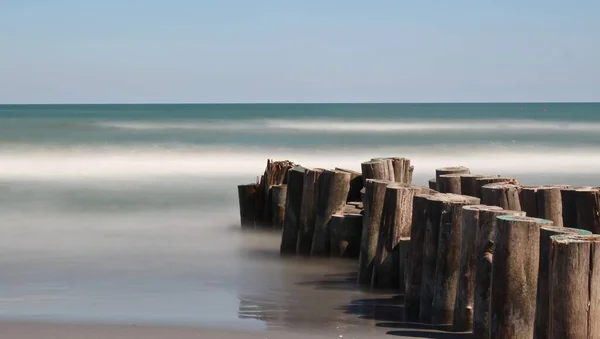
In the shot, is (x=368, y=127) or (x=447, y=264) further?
(x=368, y=127)

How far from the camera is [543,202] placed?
27.8 feet

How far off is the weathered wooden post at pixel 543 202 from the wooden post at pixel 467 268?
1823 mm

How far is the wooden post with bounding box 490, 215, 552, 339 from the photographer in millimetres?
6062

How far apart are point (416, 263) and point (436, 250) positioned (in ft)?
1.05

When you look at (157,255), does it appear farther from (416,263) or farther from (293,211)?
(416,263)

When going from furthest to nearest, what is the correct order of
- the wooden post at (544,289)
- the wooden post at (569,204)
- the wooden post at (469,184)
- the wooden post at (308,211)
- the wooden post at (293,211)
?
the wooden post at (293,211) → the wooden post at (308,211) → the wooden post at (469,184) → the wooden post at (569,204) → the wooden post at (544,289)

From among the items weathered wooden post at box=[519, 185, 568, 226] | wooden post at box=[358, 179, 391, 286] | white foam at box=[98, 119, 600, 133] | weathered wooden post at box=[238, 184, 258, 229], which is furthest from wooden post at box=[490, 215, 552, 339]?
white foam at box=[98, 119, 600, 133]

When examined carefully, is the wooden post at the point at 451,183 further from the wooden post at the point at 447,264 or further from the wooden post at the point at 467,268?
the wooden post at the point at 467,268

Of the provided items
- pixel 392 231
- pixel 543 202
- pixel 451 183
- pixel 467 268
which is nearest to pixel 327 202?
pixel 451 183

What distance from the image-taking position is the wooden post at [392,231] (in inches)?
337

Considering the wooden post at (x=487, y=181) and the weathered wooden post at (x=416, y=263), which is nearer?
the weathered wooden post at (x=416, y=263)

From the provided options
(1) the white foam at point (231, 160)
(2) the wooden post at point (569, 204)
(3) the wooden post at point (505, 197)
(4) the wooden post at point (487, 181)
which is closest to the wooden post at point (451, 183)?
(4) the wooden post at point (487, 181)

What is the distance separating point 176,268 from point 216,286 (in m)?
1.11

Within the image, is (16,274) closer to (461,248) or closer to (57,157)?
(461,248)
